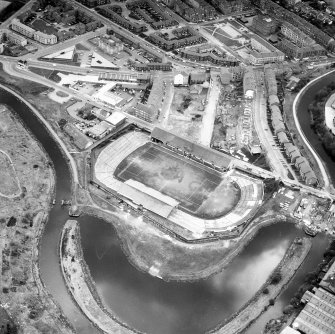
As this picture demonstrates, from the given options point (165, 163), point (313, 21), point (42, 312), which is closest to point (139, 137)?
point (165, 163)

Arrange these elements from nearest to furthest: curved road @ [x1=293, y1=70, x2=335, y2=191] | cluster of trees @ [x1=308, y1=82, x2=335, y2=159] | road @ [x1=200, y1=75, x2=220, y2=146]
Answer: curved road @ [x1=293, y1=70, x2=335, y2=191], cluster of trees @ [x1=308, y1=82, x2=335, y2=159], road @ [x1=200, y1=75, x2=220, y2=146]

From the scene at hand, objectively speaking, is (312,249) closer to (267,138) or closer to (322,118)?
(267,138)

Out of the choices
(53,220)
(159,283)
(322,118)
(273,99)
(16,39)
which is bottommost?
(53,220)

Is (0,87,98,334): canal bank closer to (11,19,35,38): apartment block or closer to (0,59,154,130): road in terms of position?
(0,59,154,130): road

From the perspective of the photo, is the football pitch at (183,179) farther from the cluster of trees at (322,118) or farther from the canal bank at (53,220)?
the cluster of trees at (322,118)

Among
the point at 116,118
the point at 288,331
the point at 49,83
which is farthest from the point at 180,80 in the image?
the point at 288,331

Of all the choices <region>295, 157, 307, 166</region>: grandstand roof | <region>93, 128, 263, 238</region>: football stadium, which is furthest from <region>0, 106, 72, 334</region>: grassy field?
<region>295, 157, 307, 166</region>: grandstand roof

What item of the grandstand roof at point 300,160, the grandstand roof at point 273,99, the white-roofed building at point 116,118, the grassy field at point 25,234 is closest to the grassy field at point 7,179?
the grassy field at point 25,234
